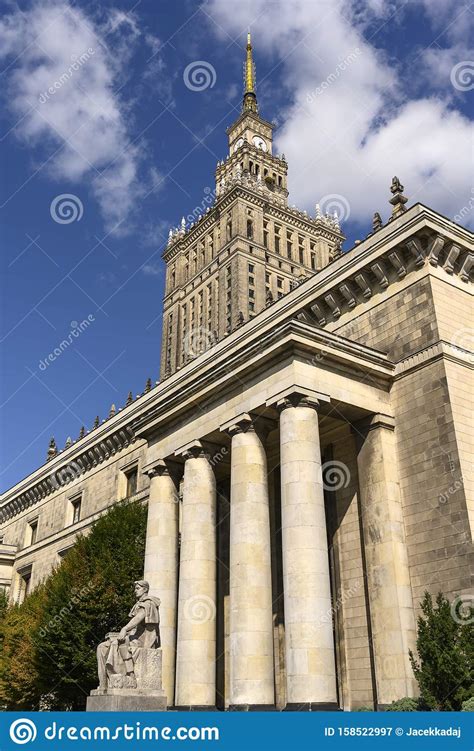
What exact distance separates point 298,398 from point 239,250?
2793 inches

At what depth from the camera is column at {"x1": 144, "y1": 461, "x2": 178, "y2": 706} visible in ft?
86.8

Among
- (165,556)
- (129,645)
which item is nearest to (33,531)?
(165,556)

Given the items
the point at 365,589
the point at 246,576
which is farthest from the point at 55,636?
the point at 365,589

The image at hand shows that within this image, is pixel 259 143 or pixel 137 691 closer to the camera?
pixel 137 691

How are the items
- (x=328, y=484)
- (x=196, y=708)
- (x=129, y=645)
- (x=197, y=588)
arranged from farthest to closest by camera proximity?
1. (x=328, y=484)
2. (x=197, y=588)
3. (x=196, y=708)
4. (x=129, y=645)

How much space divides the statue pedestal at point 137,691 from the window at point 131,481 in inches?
924

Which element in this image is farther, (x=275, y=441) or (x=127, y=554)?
(x=127, y=554)

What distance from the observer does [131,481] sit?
1756 inches

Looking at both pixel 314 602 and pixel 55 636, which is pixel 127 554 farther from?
pixel 314 602

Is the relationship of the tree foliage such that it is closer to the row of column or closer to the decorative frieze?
the row of column

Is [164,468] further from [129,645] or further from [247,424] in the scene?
[129,645]

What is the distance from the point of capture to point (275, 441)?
2889cm

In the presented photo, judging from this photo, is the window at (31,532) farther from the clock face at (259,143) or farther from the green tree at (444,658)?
the clock face at (259,143)

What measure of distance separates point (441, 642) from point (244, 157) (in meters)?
96.3
